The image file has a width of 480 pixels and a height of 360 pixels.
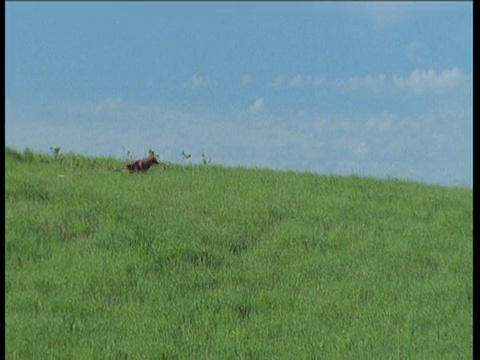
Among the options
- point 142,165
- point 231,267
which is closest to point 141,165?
point 142,165

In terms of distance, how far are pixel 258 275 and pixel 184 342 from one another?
61.9 inches

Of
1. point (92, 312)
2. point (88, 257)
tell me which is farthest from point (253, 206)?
point (92, 312)

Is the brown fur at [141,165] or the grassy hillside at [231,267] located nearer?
the grassy hillside at [231,267]

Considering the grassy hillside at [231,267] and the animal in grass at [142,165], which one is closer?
the grassy hillside at [231,267]

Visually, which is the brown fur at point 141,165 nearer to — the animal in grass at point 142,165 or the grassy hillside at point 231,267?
the animal in grass at point 142,165

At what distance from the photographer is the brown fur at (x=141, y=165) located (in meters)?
10.5

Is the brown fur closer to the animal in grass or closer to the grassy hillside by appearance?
the animal in grass

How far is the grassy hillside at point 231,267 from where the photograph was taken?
586 centimetres

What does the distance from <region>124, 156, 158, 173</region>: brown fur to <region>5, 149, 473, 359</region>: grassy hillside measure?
6.1 inches

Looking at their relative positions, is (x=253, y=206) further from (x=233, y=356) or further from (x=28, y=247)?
(x=233, y=356)

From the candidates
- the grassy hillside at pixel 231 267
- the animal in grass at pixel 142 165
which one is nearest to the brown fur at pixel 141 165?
the animal in grass at pixel 142 165

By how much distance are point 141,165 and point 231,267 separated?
3.60 m

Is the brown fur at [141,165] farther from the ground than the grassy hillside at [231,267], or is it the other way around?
the brown fur at [141,165]

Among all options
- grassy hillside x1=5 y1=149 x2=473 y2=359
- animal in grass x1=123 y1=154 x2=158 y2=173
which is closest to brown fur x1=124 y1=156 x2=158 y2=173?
animal in grass x1=123 y1=154 x2=158 y2=173
